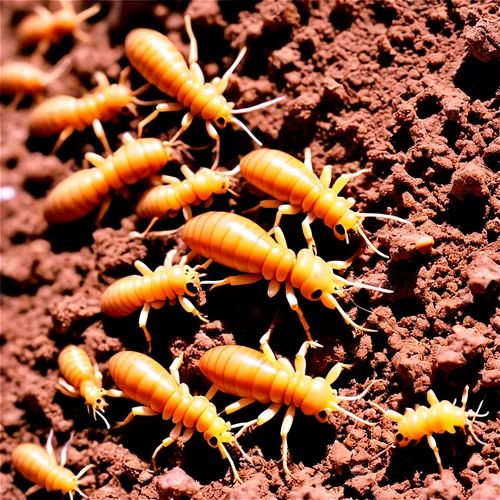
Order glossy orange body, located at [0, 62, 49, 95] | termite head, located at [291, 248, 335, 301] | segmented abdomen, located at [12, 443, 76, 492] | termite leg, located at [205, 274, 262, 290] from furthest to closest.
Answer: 1. glossy orange body, located at [0, 62, 49, 95]
2. segmented abdomen, located at [12, 443, 76, 492]
3. termite leg, located at [205, 274, 262, 290]
4. termite head, located at [291, 248, 335, 301]

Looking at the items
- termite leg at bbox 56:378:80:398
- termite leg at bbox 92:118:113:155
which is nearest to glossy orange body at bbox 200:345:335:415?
termite leg at bbox 56:378:80:398

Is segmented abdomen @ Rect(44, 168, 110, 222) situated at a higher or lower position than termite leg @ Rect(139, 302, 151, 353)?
higher

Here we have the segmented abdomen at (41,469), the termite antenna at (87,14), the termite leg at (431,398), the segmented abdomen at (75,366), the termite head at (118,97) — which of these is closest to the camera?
the termite leg at (431,398)

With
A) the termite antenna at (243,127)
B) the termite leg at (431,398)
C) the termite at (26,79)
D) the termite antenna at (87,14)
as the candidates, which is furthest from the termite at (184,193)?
the termite antenna at (87,14)

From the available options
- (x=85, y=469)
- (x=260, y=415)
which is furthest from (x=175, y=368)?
(x=85, y=469)

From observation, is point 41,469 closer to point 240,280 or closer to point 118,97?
point 240,280

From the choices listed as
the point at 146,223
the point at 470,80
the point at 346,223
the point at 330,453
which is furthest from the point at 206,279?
the point at 470,80

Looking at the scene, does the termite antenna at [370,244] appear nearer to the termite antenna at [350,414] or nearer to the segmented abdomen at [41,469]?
the termite antenna at [350,414]

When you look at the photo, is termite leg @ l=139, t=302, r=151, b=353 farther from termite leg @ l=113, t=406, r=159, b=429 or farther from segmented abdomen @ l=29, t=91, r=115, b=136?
segmented abdomen @ l=29, t=91, r=115, b=136
